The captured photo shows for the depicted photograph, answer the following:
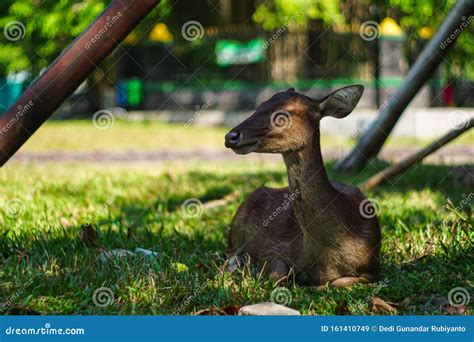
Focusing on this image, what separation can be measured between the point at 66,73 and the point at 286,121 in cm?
139

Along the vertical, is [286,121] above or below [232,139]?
above

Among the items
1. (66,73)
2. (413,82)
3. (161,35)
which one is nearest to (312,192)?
(66,73)

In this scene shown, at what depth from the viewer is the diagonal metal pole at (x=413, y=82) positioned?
6449mm

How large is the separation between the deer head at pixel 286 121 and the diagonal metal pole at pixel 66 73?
41.5 inches

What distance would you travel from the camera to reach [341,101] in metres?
4.21

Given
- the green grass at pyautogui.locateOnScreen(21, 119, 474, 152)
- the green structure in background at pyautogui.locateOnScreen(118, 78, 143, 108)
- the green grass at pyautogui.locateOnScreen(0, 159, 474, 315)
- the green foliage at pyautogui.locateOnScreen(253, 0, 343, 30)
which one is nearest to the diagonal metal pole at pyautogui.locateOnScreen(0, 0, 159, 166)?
the green grass at pyautogui.locateOnScreen(0, 159, 474, 315)

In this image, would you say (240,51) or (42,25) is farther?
(240,51)

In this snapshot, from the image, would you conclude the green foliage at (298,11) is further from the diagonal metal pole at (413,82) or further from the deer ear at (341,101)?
the deer ear at (341,101)

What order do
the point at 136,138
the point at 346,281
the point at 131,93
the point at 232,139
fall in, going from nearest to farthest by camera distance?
the point at 232,139 < the point at 346,281 < the point at 136,138 < the point at 131,93

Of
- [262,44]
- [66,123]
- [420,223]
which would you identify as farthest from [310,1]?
[420,223]

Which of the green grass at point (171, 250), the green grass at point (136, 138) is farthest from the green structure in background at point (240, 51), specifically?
the green grass at point (171, 250)

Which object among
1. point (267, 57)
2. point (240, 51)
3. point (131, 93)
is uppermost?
point (267, 57)

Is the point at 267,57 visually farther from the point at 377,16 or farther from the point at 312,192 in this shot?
the point at 312,192

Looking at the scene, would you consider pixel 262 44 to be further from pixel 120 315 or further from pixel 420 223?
pixel 120 315
